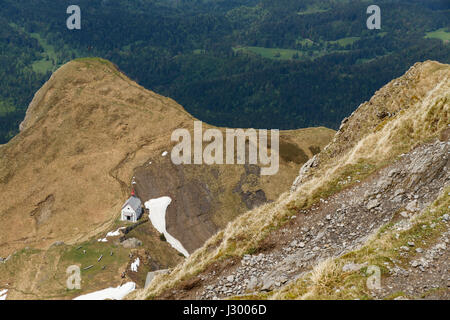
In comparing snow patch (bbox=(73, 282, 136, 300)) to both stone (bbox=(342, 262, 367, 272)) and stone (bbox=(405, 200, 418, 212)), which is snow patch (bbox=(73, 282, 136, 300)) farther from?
stone (bbox=(342, 262, 367, 272))

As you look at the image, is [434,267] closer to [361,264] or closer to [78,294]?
[361,264]

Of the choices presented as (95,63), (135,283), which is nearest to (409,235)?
(135,283)

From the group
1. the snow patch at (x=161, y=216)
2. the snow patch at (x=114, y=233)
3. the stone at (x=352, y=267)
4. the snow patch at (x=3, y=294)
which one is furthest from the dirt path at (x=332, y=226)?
the snow patch at (x=114, y=233)

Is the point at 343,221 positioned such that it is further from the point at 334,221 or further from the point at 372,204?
the point at 372,204

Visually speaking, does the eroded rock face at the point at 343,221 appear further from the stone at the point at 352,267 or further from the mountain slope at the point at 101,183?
the mountain slope at the point at 101,183

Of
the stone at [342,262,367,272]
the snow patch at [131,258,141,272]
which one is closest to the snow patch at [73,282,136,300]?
the snow patch at [131,258,141,272]

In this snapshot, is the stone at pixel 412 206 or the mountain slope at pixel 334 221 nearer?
the mountain slope at pixel 334 221
